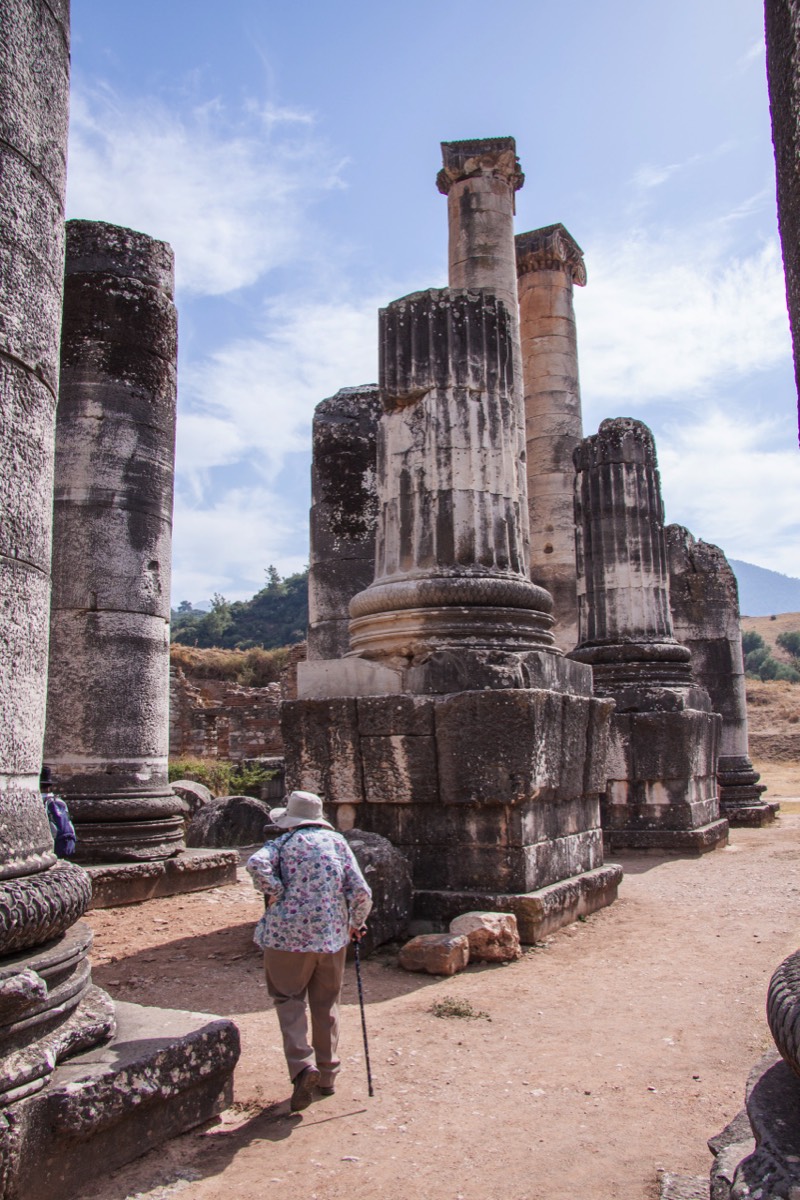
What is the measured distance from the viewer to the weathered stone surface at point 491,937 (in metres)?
5.68

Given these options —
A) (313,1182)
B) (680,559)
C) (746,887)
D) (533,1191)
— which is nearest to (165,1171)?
(313,1182)

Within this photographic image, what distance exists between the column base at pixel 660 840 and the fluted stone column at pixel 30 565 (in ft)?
26.2

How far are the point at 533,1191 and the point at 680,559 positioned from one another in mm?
14431

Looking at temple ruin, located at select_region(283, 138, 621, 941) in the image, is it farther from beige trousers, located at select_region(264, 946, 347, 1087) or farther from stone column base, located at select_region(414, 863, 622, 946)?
beige trousers, located at select_region(264, 946, 347, 1087)

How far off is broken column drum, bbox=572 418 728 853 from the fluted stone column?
26.6 feet

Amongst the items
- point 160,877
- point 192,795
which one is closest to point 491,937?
point 160,877

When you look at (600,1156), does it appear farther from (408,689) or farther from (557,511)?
(557,511)

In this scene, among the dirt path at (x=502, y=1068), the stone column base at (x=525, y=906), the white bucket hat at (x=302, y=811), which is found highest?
the white bucket hat at (x=302, y=811)

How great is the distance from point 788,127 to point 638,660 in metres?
9.07

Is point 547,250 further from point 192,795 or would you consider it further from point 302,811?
point 302,811

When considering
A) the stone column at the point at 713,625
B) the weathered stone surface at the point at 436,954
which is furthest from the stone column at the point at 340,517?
the weathered stone surface at the point at 436,954

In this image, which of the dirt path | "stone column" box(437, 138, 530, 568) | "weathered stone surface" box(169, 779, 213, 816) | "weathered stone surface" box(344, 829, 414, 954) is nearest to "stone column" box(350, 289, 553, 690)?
"weathered stone surface" box(344, 829, 414, 954)

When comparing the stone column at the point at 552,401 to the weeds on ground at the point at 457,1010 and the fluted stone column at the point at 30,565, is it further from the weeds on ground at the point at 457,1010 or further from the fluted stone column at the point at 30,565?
the fluted stone column at the point at 30,565

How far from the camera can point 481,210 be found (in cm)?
1541
